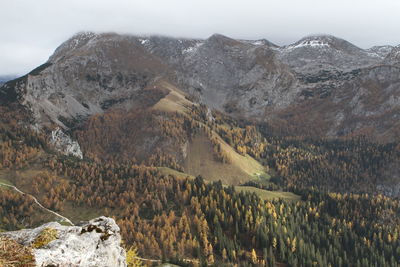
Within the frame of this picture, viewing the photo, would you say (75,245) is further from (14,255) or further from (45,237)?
(14,255)

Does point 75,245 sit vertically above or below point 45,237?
below

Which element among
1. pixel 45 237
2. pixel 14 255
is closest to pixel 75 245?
pixel 45 237

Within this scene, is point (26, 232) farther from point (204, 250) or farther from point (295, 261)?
point (295, 261)

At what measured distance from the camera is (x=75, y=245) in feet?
76.3

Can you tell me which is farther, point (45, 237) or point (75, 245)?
point (75, 245)

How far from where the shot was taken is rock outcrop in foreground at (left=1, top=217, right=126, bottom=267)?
21.0 metres

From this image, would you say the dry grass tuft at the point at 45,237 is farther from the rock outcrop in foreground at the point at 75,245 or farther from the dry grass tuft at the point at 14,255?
→ the dry grass tuft at the point at 14,255

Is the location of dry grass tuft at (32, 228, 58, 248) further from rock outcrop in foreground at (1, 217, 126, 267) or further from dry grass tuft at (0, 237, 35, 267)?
dry grass tuft at (0, 237, 35, 267)

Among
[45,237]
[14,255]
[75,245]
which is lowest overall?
[75,245]

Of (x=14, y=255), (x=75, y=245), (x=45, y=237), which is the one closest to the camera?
(x=14, y=255)

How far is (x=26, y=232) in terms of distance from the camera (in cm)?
2412

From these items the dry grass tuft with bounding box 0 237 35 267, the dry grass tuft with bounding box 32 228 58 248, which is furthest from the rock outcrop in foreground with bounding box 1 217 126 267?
the dry grass tuft with bounding box 0 237 35 267

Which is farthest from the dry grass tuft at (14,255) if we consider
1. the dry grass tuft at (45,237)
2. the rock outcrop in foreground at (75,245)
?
the dry grass tuft at (45,237)

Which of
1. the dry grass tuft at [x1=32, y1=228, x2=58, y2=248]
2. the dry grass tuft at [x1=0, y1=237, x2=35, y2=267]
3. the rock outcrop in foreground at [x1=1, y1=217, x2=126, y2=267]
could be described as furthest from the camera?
the dry grass tuft at [x1=32, y1=228, x2=58, y2=248]
